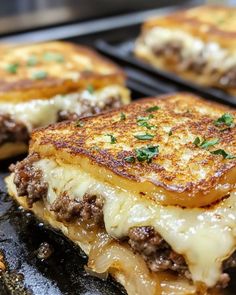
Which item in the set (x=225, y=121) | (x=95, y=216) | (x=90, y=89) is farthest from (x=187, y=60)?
(x=95, y=216)

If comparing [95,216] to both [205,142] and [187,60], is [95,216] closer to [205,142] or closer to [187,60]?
[205,142]

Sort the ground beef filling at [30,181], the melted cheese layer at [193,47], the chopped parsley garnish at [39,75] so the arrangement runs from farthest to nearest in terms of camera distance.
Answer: the melted cheese layer at [193,47]
the chopped parsley garnish at [39,75]
the ground beef filling at [30,181]

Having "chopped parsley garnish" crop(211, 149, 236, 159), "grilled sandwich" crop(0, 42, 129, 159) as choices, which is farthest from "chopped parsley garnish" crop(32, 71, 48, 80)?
"chopped parsley garnish" crop(211, 149, 236, 159)

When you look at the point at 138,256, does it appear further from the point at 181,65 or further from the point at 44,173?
the point at 181,65

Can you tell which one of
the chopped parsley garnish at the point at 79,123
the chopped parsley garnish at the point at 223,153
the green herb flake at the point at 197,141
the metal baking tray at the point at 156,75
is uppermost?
the chopped parsley garnish at the point at 223,153

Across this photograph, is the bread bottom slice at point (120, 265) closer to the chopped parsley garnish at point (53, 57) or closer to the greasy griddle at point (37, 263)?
the greasy griddle at point (37, 263)

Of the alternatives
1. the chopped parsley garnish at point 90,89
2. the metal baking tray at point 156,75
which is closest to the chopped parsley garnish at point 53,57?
the chopped parsley garnish at point 90,89
